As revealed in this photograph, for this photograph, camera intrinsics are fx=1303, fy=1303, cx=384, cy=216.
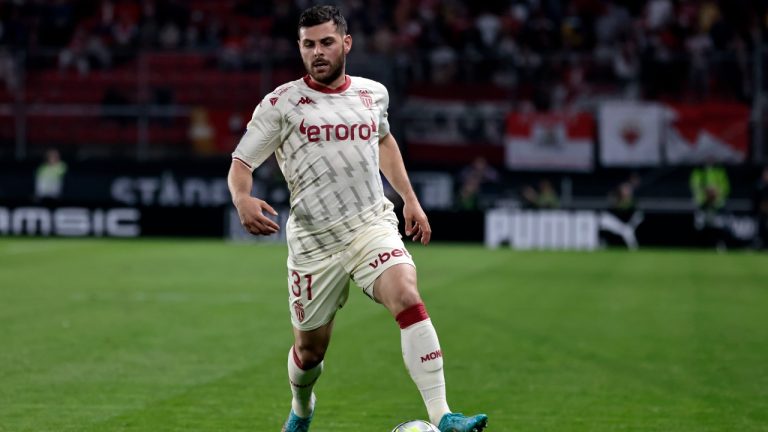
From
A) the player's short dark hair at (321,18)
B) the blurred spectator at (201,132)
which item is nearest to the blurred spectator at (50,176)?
the blurred spectator at (201,132)

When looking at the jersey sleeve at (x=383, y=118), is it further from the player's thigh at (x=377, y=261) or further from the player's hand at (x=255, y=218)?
the player's hand at (x=255, y=218)

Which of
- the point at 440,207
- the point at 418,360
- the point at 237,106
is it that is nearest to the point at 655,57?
the point at 440,207

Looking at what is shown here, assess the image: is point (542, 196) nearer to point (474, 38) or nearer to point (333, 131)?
point (474, 38)

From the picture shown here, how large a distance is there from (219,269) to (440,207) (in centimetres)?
1017

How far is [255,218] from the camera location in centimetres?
650

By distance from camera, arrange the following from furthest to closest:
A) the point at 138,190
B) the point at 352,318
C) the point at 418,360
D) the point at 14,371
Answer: the point at 138,190
the point at 352,318
the point at 14,371
the point at 418,360

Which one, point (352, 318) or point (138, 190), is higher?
point (352, 318)

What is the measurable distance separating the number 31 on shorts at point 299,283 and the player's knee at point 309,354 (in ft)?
1.15

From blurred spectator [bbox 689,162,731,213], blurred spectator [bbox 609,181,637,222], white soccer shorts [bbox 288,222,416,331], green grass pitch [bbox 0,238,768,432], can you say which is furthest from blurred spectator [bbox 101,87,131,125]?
white soccer shorts [bbox 288,222,416,331]

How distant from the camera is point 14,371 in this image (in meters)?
10.2

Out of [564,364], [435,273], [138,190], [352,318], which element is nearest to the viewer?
[564,364]

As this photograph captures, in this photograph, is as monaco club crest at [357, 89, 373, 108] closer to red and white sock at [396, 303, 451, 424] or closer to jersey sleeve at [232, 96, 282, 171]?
jersey sleeve at [232, 96, 282, 171]

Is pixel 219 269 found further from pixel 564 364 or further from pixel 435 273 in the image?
pixel 564 364

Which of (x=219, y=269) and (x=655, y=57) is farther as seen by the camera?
(x=655, y=57)
